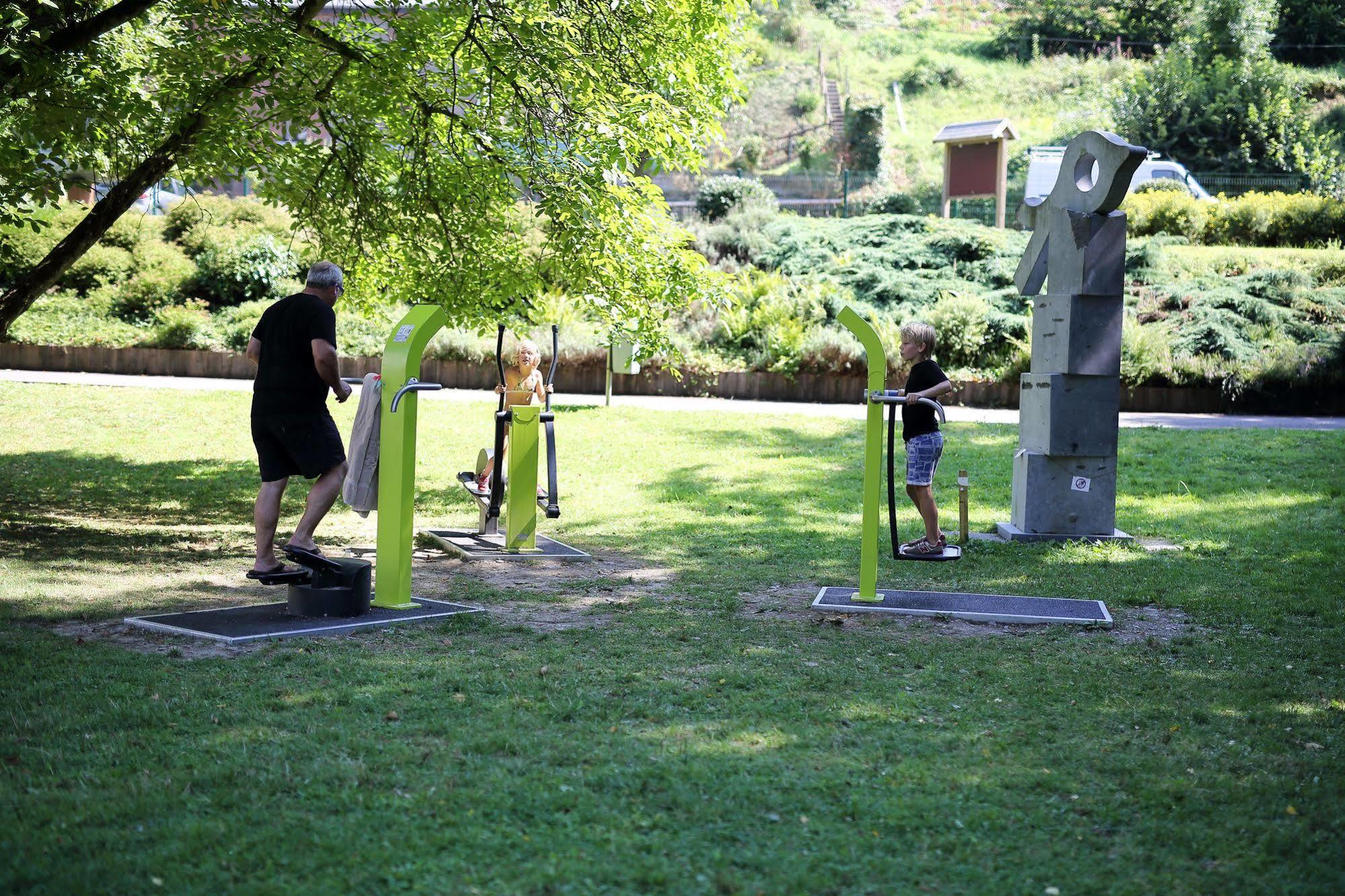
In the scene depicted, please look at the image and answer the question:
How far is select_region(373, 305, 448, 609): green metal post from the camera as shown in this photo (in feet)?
20.8

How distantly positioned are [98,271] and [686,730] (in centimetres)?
1859

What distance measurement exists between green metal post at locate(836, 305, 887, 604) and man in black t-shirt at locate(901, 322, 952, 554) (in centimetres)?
87

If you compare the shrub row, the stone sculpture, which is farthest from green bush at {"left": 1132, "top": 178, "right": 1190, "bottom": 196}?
the stone sculpture

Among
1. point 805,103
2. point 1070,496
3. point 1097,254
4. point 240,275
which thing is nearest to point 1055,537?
point 1070,496

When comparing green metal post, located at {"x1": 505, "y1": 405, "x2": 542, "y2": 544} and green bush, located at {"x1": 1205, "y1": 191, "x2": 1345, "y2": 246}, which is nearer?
green metal post, located at {"x1": 505, "y1": 405, "x2": 542, "y2": 544}

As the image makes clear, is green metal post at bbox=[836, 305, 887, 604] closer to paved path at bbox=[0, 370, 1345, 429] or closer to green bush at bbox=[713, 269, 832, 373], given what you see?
paved path at bbox=[0, 370, 1345, 429]

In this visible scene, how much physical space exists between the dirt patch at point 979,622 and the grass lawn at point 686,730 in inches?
1.9

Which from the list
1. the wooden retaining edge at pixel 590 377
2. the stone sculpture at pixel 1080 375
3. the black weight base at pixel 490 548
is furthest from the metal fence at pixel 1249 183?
the black weight base at pixel 490 548

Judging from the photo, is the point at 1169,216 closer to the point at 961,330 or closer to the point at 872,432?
the point at 961,330

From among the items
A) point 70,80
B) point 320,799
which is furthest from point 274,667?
point 70,80

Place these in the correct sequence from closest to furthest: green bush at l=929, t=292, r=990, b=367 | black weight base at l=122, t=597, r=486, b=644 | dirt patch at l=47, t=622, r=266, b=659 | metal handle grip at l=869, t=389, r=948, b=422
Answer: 1. dirt patch at l=47, t=622, r=266, b=659
2. black weight base at l=122, t=597, r=486, b=644
3. metal handle grip at l=869, t=389, r=948, b=422
4. green bush at l=929, t=292, r=990, b=367

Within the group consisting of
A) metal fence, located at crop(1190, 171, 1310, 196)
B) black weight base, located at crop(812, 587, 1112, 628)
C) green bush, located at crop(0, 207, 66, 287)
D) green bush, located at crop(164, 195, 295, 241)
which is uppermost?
metal fence, located at crop(1190, 171, 1310, 196)

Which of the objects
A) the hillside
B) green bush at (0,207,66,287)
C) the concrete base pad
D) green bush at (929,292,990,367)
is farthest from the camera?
the hillside

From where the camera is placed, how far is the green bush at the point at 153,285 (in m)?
19.0
